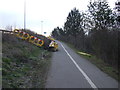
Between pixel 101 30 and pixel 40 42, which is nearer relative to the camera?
pixel 101 30

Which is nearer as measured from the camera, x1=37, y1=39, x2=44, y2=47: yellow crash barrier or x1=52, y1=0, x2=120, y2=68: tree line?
x1=52, y1=0, x2=120, y2=68: tree line

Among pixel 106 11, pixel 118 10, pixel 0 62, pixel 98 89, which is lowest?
pixel 98 89

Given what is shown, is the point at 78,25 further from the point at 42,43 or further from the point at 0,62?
the point at 0,62

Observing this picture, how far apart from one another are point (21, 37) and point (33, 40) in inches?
94.7

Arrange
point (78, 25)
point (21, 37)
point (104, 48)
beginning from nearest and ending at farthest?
point (104, 48)
point (21, 37)
point (78, 25)

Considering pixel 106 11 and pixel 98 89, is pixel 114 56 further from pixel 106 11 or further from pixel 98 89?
pixel 106 11

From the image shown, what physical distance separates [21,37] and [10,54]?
567 inches

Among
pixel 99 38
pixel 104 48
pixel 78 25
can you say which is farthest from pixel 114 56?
pixel 78 25

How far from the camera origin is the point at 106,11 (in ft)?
92.9

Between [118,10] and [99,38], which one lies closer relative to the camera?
[118,10]

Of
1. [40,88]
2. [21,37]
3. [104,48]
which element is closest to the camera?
[40,88]

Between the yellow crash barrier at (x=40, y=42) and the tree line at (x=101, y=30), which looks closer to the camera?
the tree line at (x=101, y=30)

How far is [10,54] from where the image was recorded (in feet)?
43.0

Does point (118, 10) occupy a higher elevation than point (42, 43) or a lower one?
higher
